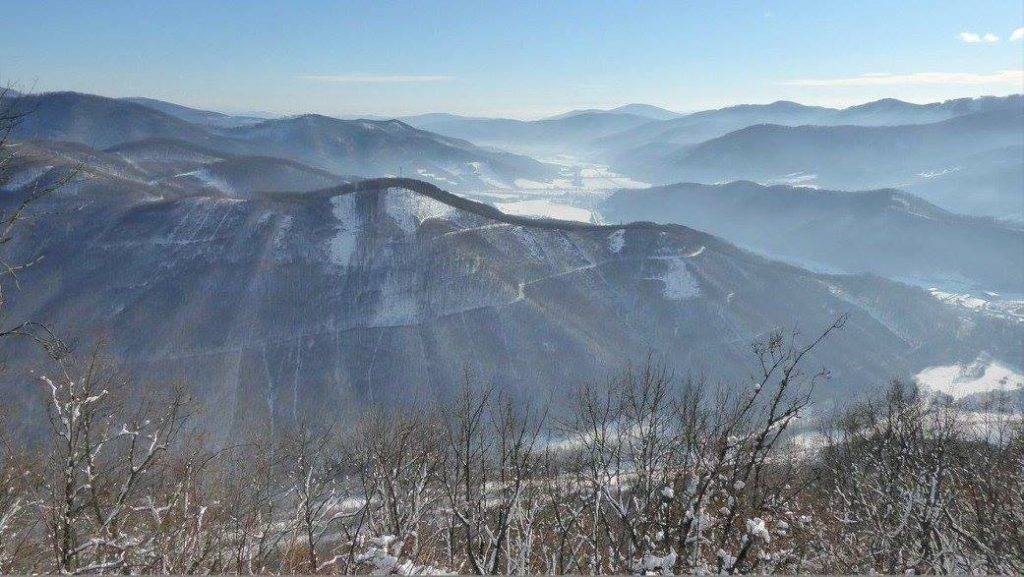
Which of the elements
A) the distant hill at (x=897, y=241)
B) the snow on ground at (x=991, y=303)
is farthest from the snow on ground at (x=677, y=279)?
the distant hill at (x=897, y=241)

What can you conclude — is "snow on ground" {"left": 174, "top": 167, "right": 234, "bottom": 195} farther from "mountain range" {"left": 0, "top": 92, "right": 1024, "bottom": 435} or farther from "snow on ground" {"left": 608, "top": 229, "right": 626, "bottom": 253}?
"snow on ground" {"left": 608, "top": 229, "right": 626, "bottom": 253}

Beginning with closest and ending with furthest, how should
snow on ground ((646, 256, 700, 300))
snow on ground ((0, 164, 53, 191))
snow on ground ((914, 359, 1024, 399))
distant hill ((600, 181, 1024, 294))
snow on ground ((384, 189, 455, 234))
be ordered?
snow on ground ((914, 359, 1024, 399)) < snow on ground ((646, 256, 700, 300)) < snow on ground ((0, 164, 53, 191)) < snow on ground ((384, 189, 455, 234)) < distant hill ((600, 181, 1024, 294))

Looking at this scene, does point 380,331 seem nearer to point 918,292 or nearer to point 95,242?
point 95,242

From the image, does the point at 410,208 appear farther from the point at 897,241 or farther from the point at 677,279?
the point at 897,241

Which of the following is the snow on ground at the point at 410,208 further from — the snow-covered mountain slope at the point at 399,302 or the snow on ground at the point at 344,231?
the snow on ground at the point at 344,231

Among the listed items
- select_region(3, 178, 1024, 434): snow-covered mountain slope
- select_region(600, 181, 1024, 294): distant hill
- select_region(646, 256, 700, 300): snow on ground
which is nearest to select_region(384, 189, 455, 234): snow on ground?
select_region(3, 178, 1024, 434): snow-covered mountain slope

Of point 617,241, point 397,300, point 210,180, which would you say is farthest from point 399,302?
point 210,180
